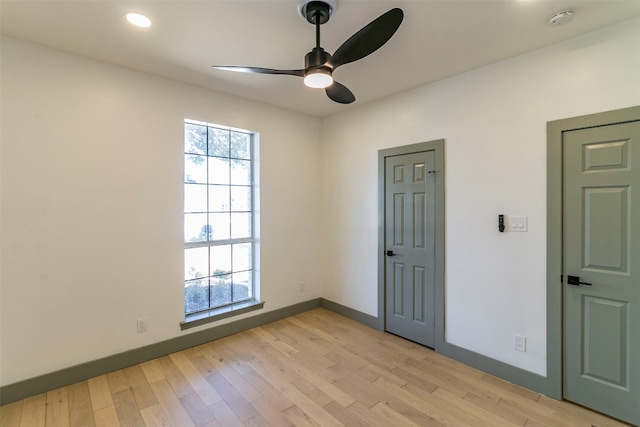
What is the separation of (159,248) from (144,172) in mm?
753

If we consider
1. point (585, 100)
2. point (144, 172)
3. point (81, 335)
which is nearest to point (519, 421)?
point (585, 100)

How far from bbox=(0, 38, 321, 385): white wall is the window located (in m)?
0.18

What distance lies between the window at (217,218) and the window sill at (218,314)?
0.15 feet

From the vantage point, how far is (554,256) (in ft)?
7.47

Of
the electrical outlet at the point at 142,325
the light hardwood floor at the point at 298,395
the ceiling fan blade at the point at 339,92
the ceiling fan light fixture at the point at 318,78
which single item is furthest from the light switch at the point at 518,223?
the electrical outlet at the point at 142,325

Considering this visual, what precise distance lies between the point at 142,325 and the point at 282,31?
113 inches

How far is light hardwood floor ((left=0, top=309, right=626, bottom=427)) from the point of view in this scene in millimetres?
2043

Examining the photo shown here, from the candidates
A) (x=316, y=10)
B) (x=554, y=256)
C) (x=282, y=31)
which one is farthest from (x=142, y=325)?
(x=554, y=256)

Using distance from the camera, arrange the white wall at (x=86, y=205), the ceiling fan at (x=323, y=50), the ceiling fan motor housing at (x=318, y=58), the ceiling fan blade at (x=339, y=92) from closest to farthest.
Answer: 1. the ceiling fan at (x=323, y=50)
2. the ceiling fan motor housing at (x=318, y=58)
3. the ceiling fan blade at (x=339, y=92)
4. the white wall at (x=86, y=205)

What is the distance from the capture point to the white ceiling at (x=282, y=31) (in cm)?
184

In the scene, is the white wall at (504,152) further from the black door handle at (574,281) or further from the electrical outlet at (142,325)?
the electrical outlet at (142,325)

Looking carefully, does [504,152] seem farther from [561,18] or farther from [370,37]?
[370,37]

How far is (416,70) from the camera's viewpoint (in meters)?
2.70

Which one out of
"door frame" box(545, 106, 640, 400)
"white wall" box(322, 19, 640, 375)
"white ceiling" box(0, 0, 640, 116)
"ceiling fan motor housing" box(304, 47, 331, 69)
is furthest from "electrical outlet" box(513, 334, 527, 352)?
"ceiling fan motor housing" box(304, 47, 331, 69)
